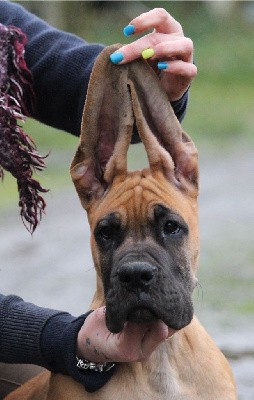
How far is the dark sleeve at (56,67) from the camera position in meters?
4.14

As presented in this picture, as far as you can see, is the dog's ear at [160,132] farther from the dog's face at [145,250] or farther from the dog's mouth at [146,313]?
the dog's mouth at [146,313]

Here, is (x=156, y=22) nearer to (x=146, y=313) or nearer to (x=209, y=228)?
(x=146, y=313)

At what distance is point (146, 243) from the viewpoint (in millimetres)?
3340

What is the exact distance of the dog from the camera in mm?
3357

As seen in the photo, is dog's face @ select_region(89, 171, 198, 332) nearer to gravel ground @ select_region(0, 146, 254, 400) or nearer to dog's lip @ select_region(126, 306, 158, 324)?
dog's lip @ select_region(126, 306, 158, 324)

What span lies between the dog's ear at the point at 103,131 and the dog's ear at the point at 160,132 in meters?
0.04

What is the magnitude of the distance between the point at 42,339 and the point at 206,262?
375 cm

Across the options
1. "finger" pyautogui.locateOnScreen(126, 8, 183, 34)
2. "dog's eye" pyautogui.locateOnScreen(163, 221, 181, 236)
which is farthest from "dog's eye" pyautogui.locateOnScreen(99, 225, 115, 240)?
"finger" pyautogui.locateOnScreen(126, 8, 183, 34)

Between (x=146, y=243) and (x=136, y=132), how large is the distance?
545mm

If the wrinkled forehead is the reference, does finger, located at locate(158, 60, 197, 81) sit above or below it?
above

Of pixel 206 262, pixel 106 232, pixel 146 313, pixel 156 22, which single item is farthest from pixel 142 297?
pixel 206 262

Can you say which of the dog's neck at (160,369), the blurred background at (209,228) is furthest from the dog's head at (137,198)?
the blurred background at (209,228)

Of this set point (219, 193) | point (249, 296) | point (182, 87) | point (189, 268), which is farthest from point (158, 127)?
point (219, 193)

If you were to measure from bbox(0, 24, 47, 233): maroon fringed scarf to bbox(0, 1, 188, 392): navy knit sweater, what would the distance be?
0.34 feet
